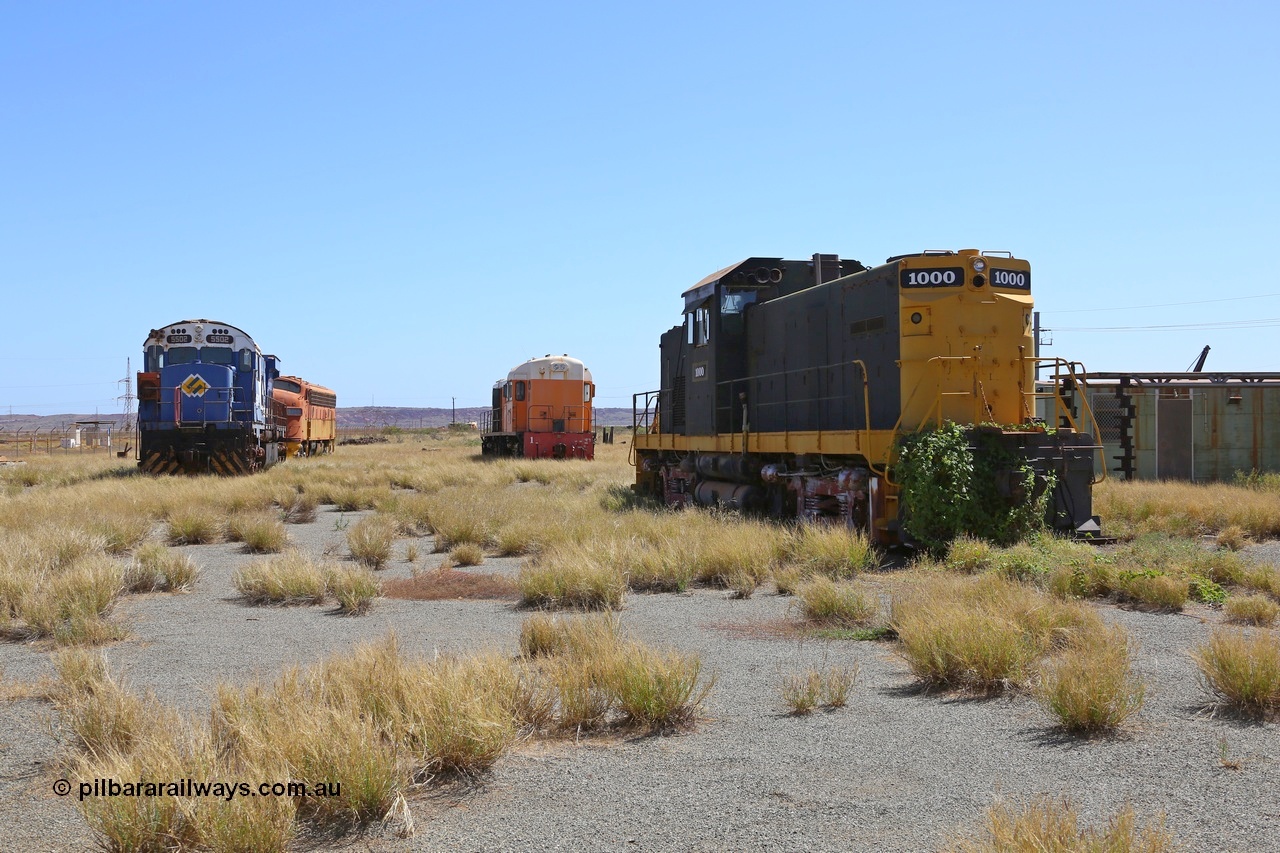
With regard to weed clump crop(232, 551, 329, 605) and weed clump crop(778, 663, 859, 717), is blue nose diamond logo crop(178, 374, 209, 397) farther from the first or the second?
weed clump crop(778, 663, 859, 717)

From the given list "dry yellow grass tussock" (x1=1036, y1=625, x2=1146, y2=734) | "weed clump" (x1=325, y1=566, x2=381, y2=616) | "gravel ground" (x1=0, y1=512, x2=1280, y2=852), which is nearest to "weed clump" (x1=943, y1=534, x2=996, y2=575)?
"gravel ground" (x1=0, y1=512, x2=1280, y2=852)

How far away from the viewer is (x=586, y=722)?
583cm

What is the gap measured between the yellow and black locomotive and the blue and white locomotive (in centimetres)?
1540

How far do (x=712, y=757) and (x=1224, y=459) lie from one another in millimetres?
23818

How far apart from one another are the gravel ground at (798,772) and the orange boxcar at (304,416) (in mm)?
31258

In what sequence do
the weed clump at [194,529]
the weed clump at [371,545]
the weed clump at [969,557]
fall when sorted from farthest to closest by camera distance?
1. the weed clump at [194,529]
2. the weed clump at [371,545]
3. the weed clump at [969,557]

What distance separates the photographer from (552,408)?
39500mm

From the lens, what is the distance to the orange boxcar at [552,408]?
39031 mm

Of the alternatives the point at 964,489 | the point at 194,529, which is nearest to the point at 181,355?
the point at 194,529

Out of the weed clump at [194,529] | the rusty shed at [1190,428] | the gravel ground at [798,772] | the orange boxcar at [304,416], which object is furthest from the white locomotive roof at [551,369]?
the gravel ground at [798,772]

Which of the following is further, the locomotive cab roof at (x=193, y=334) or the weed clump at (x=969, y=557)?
the locomotive cab roof at (x=193, y=334)

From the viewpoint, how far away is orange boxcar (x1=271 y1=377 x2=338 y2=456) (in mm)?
40406

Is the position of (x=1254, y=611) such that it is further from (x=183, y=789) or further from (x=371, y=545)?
(x=371, y=545)

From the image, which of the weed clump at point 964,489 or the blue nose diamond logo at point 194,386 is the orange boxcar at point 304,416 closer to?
the blue nose diamond logo at point 194,386
